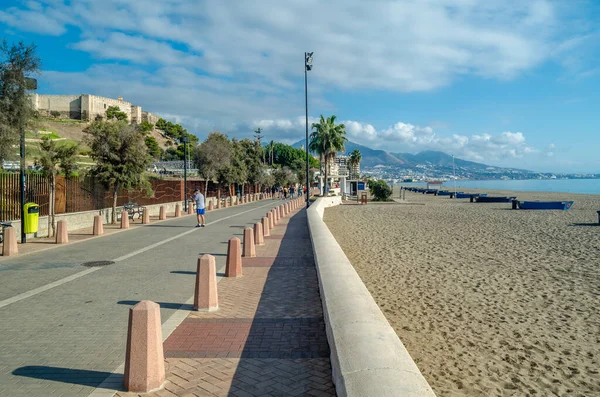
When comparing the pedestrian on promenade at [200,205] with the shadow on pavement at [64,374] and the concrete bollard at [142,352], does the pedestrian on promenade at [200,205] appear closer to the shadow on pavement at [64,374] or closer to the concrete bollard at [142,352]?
the shadow on pavement at [64,374]

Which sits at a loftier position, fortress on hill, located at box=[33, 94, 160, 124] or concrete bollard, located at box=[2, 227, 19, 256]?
fortress on hill, located at box=[33, 94, 160, 124]

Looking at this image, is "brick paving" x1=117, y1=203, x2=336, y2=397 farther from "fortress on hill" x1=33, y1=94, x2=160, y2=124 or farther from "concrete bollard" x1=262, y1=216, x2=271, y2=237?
"fortress on hill" x1=33, y1=94, x2=160, y2=124

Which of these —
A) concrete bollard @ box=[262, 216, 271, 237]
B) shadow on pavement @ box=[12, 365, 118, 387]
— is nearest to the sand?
concrete bollard @ box=[262, 216, 271, 237]

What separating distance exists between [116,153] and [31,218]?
20.7ft

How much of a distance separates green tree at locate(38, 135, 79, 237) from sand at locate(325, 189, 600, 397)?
10409 mm

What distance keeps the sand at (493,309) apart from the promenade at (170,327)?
135 cm

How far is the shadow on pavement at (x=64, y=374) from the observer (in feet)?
14.5

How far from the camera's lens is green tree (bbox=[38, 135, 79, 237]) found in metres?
15.6

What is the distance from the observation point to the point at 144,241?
603 inches

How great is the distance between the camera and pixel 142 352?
414cm

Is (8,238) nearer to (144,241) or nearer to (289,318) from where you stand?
(144,241)

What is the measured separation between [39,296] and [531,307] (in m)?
8.35

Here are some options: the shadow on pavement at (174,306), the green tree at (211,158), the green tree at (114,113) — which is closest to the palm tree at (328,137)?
the green tree at (211,158)

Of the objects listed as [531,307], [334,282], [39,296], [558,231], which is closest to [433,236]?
[558,231]
